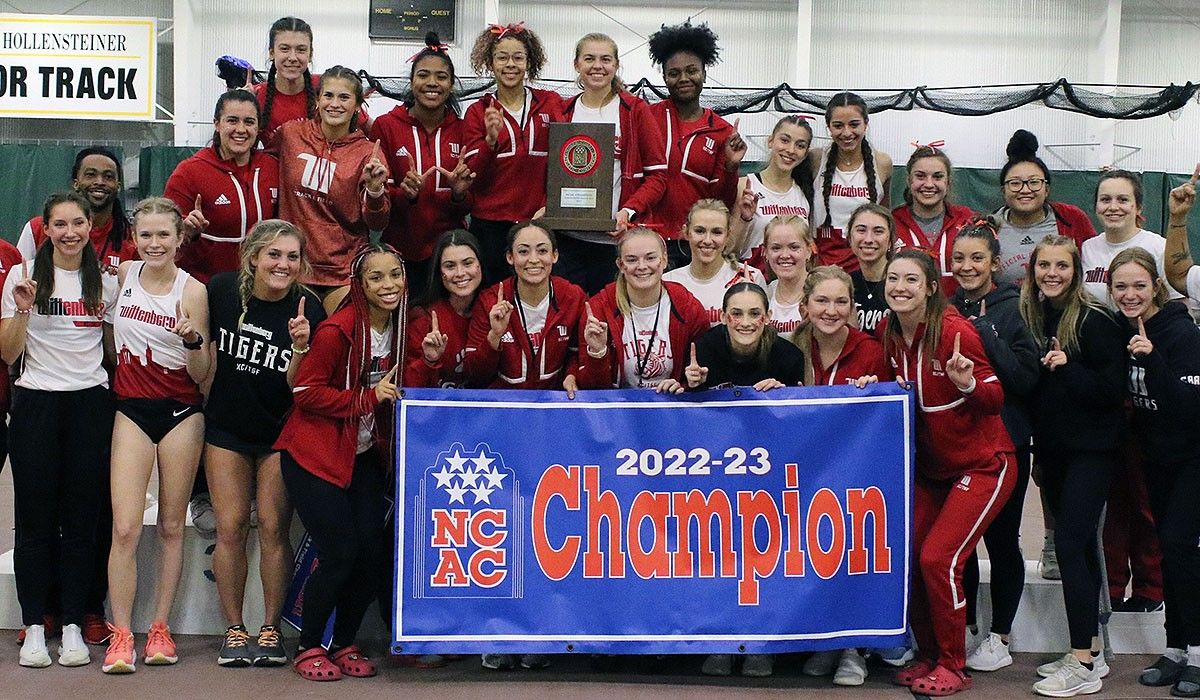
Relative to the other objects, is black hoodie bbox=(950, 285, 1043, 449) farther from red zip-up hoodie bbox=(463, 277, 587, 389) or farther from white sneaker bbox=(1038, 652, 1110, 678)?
red zip-up hoodie bbox=(463, 277, 587, 389)

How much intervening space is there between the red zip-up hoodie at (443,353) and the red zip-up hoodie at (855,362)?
4.58 feet

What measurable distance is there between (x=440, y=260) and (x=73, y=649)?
6.65 ft

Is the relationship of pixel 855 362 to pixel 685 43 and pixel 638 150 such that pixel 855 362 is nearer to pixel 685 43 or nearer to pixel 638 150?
pixel 638 150

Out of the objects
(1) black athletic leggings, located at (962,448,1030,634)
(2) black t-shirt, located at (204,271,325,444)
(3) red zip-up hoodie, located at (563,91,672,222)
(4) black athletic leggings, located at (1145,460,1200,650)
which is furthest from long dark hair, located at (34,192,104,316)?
(4) black athletic leggings, located at (1145,460,1200,650)

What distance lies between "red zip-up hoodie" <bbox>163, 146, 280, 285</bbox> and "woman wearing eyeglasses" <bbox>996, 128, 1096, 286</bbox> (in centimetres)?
329

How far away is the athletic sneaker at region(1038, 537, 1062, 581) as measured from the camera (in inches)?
200

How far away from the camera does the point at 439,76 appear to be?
18.1ft

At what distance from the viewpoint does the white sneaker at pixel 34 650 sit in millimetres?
4523

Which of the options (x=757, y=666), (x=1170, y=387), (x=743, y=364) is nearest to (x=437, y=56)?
(x=743, y=364)

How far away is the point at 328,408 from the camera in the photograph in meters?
4.43

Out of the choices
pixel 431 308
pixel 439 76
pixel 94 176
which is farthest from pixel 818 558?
pixel 94 176

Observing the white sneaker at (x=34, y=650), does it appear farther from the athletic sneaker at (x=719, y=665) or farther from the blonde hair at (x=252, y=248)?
the athletic sneaker at (x=719, y=665)

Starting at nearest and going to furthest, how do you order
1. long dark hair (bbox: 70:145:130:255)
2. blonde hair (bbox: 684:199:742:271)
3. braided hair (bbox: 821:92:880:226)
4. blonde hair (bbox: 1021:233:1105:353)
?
blonde hair (bbox: 1021:233:1105:353)
blonde hair (bbox: 684:199:742:271)
long dark hair (bbox: 70:145:130:255)
braided hair (bbox: 821:92:880:226)

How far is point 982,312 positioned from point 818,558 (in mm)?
1204
